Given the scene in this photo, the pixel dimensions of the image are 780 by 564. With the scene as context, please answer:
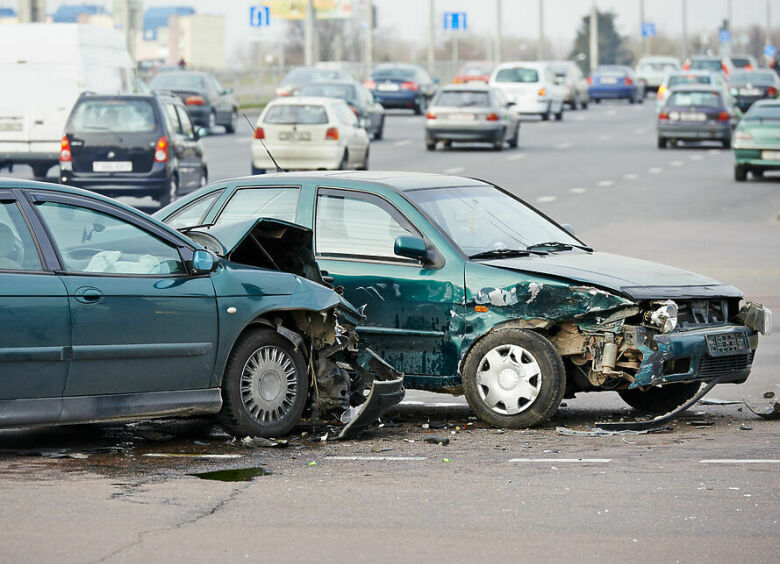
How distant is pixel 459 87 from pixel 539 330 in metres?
29.3

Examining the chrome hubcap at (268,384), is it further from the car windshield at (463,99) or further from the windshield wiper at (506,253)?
the car windshield at (463,99)

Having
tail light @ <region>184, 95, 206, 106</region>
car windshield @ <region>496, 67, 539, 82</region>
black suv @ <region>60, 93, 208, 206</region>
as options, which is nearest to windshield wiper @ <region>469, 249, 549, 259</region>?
black suv @ <region>60, 93, 208, 206</region>

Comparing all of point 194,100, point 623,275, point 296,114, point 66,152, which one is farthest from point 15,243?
point 194,100

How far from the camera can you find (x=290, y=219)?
9.94 meters

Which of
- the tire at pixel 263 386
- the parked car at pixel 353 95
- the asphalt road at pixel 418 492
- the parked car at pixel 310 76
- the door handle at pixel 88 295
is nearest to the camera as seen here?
the asphalt road at pixel 418 492

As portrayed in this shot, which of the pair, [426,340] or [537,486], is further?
[426,340]

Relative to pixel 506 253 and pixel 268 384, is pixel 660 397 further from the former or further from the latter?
pixel 268 384

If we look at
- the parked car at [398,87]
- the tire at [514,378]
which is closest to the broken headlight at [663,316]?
the tire at [514,378]

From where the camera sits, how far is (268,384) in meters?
8.78

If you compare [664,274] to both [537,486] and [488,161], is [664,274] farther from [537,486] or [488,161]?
[488,161]

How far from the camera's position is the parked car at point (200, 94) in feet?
147

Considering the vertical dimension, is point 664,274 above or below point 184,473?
above

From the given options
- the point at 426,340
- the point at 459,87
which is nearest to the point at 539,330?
the point at 426,340

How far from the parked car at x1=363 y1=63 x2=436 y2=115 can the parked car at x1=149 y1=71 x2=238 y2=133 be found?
31.0 ft
